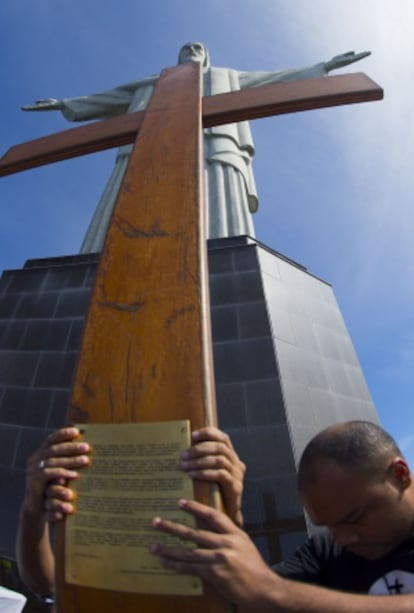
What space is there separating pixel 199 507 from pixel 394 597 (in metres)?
0.52

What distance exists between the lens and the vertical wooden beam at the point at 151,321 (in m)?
1.26

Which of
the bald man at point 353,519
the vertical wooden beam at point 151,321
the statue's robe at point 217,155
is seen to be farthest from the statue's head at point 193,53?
the bald man at point 353,519

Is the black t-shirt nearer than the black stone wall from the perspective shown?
Yes

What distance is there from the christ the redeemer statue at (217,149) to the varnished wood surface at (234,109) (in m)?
4.10

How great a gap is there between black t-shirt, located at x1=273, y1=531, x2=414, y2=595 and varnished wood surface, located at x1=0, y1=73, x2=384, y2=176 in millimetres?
2418

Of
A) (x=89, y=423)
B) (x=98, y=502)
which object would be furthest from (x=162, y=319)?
(x=98, y=502)

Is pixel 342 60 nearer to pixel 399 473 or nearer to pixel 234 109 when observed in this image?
pixel 234 109

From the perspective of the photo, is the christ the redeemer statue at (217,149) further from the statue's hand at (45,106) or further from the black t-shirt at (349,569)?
the black t-shirt at (349,569)

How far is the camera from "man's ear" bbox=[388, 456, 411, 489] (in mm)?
1321

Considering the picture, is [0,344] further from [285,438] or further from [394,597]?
[394,597]

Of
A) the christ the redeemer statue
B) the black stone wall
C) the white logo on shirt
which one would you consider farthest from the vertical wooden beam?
the christ the redeemer statue

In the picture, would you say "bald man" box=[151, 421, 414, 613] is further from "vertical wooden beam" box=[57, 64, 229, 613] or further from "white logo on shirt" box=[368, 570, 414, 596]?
"vertical wooden beam" box=[57, 64, 229, 613]

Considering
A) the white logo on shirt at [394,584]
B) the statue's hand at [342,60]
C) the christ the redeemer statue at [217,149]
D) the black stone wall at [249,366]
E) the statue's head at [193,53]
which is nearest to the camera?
the white logo on shirt at [394,584]

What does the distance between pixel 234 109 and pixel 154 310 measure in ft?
5.49
